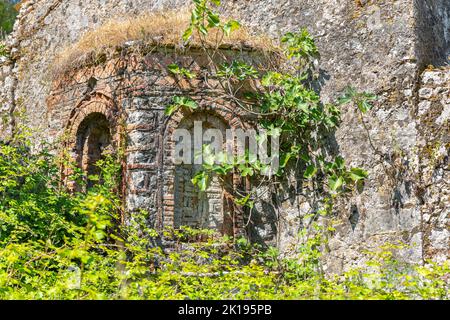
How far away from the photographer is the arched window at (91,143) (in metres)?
8.70

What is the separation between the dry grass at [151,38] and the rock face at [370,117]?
0.97ft

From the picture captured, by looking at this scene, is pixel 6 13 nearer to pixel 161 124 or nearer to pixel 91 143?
pixel 91 143

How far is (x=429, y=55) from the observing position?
25.3 ft

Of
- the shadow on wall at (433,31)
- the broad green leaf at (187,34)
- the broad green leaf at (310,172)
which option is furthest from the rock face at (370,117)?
the broad green leaf at (187,34)

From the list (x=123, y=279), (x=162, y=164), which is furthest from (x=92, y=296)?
A: (x=162, y=164)

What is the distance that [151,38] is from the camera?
314 inches

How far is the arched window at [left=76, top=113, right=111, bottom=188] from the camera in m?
8.70

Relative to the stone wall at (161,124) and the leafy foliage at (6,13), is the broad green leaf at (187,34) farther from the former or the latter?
the leafy foliage at (6,13)

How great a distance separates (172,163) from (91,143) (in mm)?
1695

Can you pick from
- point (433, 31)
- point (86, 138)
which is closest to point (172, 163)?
point (86, 138)

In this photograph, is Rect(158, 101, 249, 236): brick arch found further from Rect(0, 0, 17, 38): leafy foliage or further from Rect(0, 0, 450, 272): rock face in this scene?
Rect(0, 0, 17, 38): leafy foliage

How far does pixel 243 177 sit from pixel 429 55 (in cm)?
286
